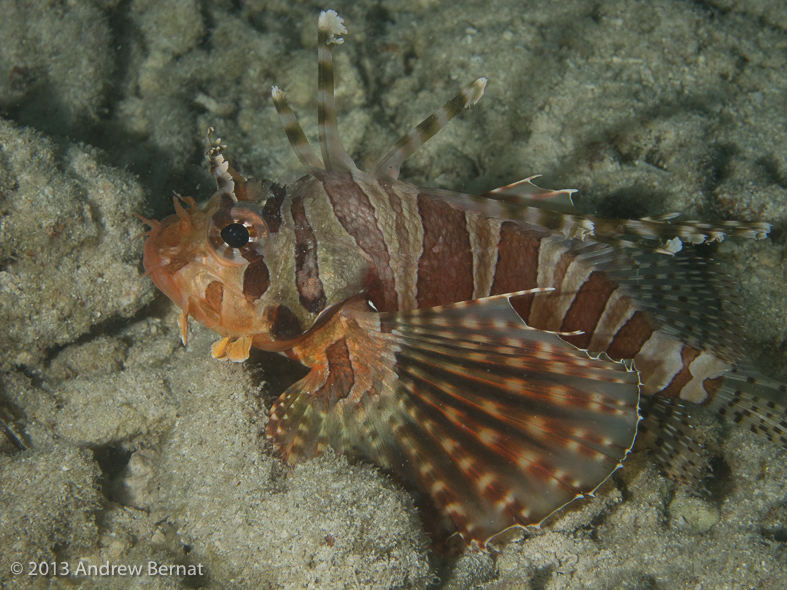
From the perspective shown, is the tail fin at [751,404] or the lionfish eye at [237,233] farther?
the tail fin at [751,404]

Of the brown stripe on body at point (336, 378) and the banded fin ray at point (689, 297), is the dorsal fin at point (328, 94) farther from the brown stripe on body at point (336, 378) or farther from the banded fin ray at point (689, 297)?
the banded fin ray at point (689, 297)

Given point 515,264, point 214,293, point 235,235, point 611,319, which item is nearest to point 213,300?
point 214,293

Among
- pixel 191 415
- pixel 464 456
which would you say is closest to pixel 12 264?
pixel 191 415

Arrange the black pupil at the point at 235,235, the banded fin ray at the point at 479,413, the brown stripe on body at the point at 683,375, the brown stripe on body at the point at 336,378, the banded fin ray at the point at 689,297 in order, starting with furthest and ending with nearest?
the banded fin ray at the point at 689,297 → the brown stripe on body at the point at 683,375 → the brown stripe on body at the point at 336,378 → the black pupil at the point at 235,235 → the banded fin ray at the point at 479,413

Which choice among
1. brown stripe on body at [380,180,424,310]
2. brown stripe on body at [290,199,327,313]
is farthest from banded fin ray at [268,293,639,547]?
brown stripe on body at [380,180,424,310]

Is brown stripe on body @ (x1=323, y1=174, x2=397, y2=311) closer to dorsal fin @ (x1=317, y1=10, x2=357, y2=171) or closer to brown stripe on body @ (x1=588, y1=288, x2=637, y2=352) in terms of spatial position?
dorsal fin @ (x1=317, y1=10, x2=357, y2=171)

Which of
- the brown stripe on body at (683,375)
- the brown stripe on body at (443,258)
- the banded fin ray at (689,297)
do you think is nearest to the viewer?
the brown stripe on body at (443,258)

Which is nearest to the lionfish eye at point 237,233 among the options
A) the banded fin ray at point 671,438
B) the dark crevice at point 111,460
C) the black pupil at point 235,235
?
the black pupil at point 235,235

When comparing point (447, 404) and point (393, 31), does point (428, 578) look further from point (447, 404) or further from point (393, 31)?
point (393, 31)
